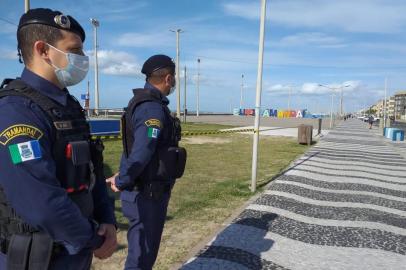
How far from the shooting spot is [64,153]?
6.23 feet

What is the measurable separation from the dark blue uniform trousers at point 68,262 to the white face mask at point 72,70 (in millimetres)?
911

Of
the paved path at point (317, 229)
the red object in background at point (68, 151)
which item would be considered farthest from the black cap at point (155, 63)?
the paved path at point (317, 229)

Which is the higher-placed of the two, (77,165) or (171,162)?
(77,165)

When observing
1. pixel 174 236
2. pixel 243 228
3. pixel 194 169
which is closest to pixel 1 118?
pixel 174 236

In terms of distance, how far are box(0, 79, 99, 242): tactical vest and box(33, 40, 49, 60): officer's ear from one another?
0.55 ft

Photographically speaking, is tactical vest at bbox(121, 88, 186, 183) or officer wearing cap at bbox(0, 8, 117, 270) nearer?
officer wearing cap at bbox(0, 8, 117, 270)

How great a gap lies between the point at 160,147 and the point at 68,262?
1391mm

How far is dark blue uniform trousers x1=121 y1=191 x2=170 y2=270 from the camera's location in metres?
3.19

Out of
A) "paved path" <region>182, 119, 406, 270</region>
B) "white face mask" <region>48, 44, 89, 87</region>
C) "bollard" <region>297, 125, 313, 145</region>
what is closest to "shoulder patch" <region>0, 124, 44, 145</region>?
"white face mask" <region>48, 44, 89, 87</region>

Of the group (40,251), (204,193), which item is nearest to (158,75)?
(40,251)

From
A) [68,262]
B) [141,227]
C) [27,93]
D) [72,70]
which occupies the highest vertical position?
[72,70]

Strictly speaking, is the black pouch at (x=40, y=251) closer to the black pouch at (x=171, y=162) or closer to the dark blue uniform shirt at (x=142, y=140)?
the dark blue uniform shirt at (x=142, y=140)

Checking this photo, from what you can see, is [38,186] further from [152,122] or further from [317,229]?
[317,229]

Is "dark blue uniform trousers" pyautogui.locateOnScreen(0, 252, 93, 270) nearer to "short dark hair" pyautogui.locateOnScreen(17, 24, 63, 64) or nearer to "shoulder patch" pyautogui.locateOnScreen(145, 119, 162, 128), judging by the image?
"short dark hair" pyautogui.locateOnScreen(17, 24, 63, 64)
